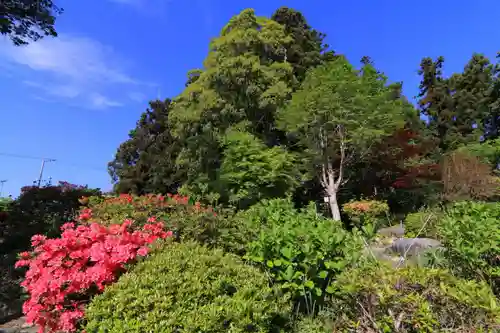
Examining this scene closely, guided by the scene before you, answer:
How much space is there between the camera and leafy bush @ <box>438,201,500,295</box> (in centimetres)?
261

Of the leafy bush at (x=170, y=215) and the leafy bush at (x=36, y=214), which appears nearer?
the leafy bush at (x=170, y=215)

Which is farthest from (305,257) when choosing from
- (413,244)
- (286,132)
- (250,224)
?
(286,132)

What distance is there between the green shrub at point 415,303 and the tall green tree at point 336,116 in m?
8.00

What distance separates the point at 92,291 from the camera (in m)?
2.63

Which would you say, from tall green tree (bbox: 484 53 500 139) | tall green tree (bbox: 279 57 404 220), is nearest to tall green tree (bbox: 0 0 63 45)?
tall green tree (bbox: 279 57 404 220)

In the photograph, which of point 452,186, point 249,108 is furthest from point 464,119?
point 249,108

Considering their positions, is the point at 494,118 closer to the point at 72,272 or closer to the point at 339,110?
the point at 339,110

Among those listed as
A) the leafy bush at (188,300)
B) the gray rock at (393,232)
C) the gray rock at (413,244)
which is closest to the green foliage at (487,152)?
the gray rock at (393,232)

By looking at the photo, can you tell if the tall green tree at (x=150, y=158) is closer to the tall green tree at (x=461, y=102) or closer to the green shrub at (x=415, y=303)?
the green shrub at (x=415, y=303)

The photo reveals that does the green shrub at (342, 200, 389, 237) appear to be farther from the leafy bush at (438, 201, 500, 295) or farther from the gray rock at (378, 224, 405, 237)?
the leafy bush at (438, 201, 500, 295)

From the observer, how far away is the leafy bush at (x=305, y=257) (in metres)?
2.46

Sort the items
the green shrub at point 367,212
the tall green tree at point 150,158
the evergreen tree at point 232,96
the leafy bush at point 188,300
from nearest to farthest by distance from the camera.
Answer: the leafy bush at point 188,300
the green shrub at point 367,212
the evergreen tree at point 232,96
the tall green tree at point 150,158

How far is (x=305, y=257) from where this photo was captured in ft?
8.21

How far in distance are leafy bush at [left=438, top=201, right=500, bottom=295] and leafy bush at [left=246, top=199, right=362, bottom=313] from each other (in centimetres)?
87
